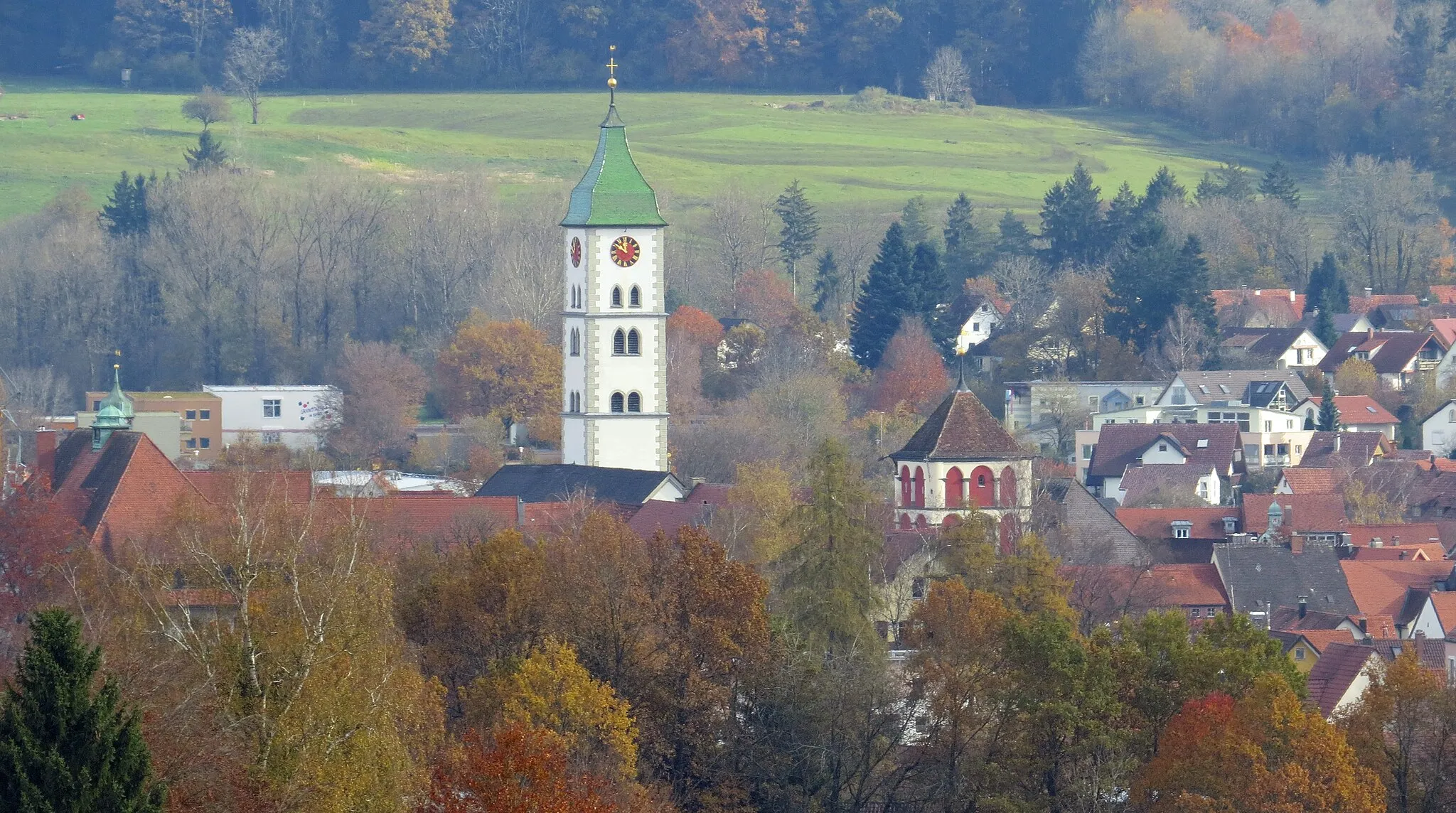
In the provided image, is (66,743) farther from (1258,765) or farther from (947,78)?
(947,78)

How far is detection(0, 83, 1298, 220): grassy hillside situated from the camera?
128875mm

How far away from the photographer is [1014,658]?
157ft

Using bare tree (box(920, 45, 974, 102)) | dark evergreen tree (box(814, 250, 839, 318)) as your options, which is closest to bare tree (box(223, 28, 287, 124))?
bare tree (box(920, 45, 974, 102))

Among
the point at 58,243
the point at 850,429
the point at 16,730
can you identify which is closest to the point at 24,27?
the point at 58,243

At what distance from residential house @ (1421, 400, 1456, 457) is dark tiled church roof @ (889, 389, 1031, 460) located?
3148 centimetres

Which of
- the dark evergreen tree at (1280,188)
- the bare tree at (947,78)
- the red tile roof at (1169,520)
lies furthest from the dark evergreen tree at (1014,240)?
the red tile roof at (1169,520)

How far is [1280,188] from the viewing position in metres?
121

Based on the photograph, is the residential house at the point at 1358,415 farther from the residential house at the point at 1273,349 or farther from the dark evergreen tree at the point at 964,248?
the dark evergreen tree at the point at 964,248

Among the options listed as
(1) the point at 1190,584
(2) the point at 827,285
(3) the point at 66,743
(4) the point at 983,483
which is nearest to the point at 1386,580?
(1) the point at 1190,584

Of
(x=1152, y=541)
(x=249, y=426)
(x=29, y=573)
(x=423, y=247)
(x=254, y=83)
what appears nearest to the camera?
(x=29, y=573)

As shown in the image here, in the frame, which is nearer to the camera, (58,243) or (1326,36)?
(58,243)

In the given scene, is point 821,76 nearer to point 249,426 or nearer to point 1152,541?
point 249,426

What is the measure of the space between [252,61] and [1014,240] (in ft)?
124

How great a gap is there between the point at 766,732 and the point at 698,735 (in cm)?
102
